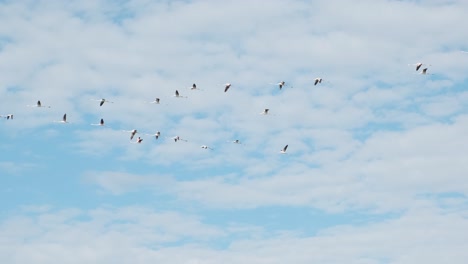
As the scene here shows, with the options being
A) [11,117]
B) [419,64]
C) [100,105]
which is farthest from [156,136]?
[419,64]

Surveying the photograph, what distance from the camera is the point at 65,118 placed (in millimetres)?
198000

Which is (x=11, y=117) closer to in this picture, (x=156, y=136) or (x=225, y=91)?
(x=156, y=136)

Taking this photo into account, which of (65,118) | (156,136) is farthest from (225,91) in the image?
(65,118)

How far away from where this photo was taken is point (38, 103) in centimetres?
19850

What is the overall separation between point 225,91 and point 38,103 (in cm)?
3702

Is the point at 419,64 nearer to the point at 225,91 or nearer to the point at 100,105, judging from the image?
the point at 225,91

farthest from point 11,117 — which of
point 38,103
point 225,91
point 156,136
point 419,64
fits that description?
point 419,64

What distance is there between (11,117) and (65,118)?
10951mm

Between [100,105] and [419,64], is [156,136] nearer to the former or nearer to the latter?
[100,105]

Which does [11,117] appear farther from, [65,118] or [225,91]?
[225,91]

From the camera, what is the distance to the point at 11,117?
653 ft

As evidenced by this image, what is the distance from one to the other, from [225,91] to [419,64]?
1502 inches

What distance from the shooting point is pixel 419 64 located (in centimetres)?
19038

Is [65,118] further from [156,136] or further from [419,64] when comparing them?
[419,64]
